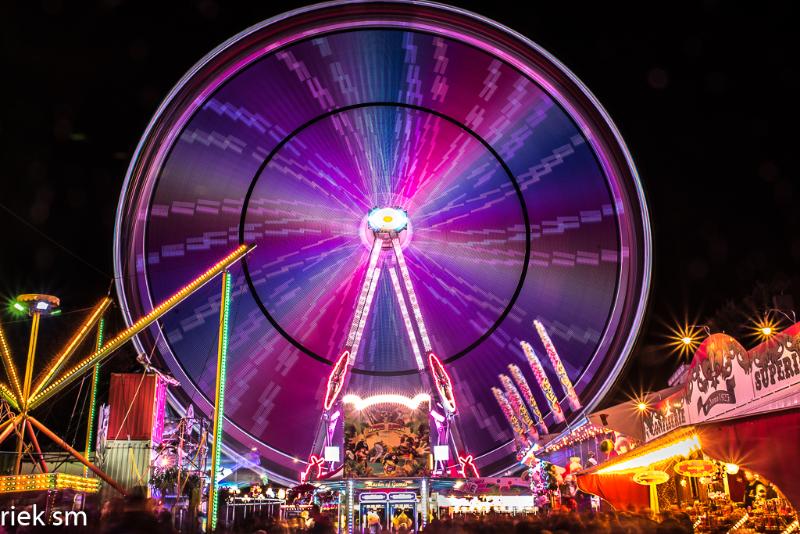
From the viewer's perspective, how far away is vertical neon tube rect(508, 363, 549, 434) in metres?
29.0

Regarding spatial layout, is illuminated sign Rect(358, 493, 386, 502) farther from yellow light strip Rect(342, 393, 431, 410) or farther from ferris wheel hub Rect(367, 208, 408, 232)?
ferris wheel hub Rect(367, 208, 408, 232)

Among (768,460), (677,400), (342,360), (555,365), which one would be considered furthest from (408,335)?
(768,460)

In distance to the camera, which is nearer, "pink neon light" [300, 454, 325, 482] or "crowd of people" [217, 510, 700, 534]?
"crowd of people" [217, 510, 700, 534]

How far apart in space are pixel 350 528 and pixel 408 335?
7.82 meters

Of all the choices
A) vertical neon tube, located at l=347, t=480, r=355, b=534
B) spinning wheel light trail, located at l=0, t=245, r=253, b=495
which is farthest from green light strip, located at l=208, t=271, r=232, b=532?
vertical neon tube, located at l=347, t=480, r=355, b=534

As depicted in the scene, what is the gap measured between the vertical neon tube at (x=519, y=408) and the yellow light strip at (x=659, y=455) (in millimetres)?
12075

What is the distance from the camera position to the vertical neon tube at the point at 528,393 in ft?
95.0

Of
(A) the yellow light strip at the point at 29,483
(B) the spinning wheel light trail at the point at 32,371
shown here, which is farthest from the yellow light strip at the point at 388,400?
(A) the yellow light strip at the point at 29,483

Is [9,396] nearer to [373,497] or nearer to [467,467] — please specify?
[373,497]

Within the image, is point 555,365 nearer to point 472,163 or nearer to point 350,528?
point 472,163

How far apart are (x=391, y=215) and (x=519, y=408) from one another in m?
11.6

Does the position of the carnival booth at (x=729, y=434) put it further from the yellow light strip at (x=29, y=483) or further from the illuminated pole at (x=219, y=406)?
the yellow light strip at (x=29, y=483)

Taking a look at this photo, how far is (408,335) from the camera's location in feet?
90.0

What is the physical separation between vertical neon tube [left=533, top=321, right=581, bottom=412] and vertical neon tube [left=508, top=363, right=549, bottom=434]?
2.99 metres
